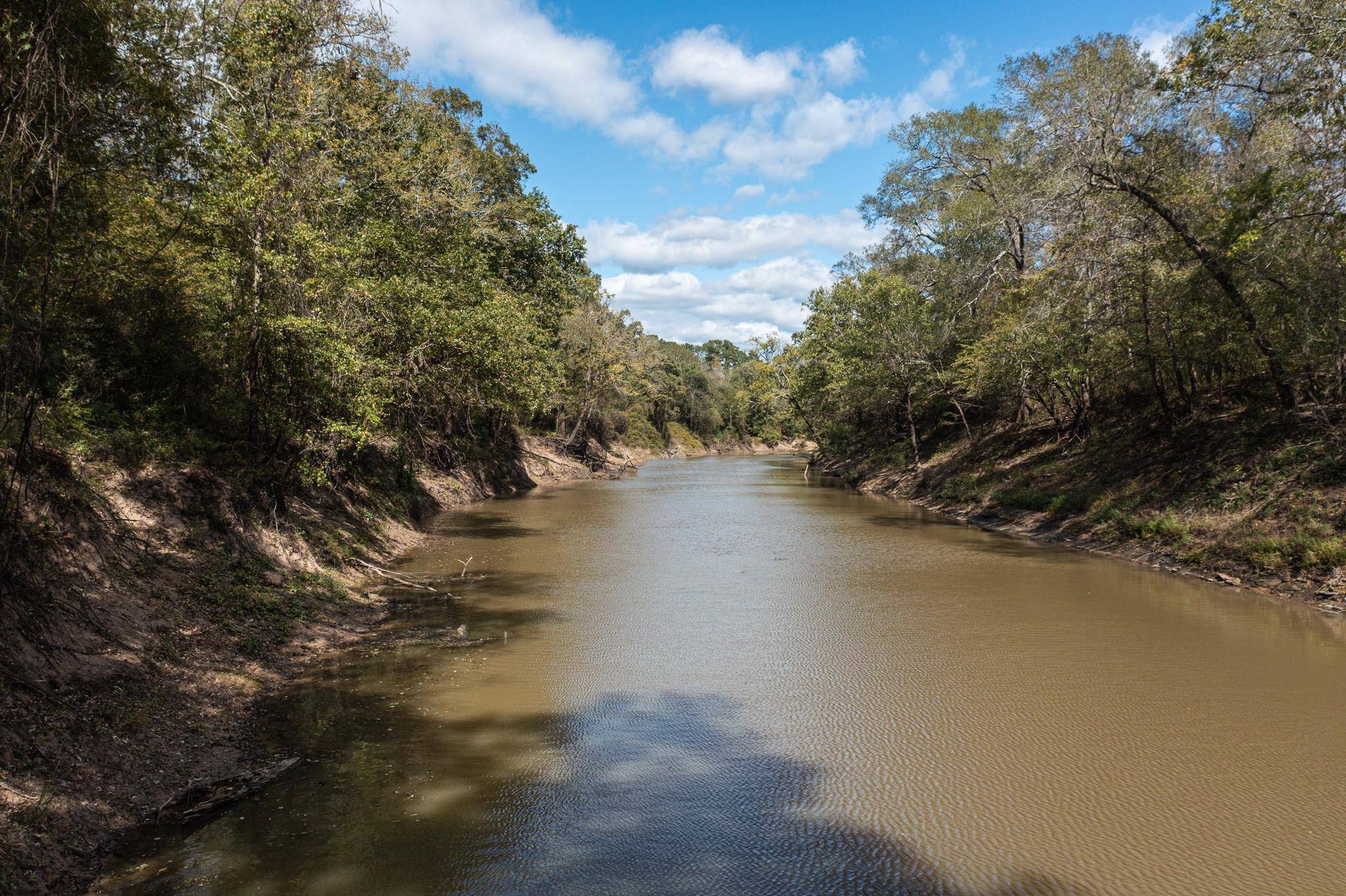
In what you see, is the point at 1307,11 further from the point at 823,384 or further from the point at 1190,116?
the point at 823,384

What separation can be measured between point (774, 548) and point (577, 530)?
5.55 metres

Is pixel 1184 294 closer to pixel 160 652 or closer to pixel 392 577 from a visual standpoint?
pixel 392 577

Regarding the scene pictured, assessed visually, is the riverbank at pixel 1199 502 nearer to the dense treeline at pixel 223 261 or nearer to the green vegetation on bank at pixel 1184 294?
the green vegetation on bank at pixel 1184 294

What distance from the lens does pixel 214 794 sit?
16.6 feet

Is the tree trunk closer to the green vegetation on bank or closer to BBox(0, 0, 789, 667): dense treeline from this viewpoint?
the green vegetation on bank

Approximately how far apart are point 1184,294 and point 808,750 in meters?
14.3

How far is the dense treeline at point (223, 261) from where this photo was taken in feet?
17.3

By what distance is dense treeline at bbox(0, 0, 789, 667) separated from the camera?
5277 millimetres

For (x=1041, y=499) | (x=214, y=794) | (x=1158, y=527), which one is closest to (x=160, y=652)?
(x=214, y=794)

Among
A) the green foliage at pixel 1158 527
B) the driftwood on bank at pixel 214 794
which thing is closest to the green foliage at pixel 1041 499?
the green foliage at pixel 1158 527

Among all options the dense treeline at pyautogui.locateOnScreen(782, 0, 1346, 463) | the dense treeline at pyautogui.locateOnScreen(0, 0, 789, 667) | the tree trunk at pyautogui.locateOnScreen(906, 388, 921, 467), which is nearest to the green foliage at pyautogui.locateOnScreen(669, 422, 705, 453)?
the tree trunk at pyautogui.locateOnScreen(906, 388, 921, 467)

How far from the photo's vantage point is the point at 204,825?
15.7ft

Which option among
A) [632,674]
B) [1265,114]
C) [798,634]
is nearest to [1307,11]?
[1265,114]

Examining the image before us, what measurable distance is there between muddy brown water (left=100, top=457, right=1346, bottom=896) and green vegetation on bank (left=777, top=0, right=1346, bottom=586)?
3318mm
